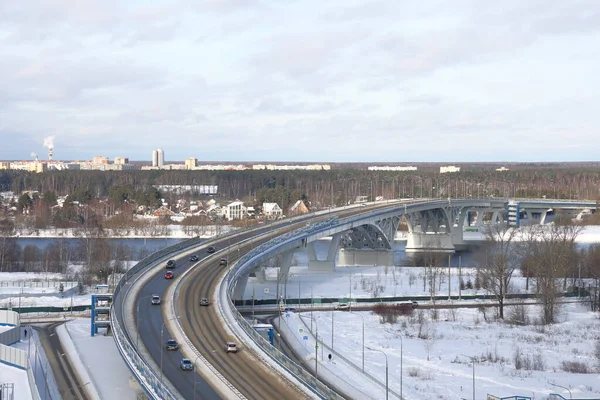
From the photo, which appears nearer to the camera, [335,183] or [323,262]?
[323,262]

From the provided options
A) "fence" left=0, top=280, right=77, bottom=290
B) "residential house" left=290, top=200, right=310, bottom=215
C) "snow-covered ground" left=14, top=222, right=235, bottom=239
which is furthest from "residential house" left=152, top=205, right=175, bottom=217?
"fence" left=0, top=280, right=77, bottom=290

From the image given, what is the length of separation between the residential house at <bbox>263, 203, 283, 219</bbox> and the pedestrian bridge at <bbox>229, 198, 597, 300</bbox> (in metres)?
20.3

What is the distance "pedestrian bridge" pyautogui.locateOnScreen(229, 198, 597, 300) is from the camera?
2216 inches

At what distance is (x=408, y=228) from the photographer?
88625mm

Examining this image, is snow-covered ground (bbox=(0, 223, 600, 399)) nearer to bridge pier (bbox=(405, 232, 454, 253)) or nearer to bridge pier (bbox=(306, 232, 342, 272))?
bridge pier (bbox=(306, 232, 342, 272))

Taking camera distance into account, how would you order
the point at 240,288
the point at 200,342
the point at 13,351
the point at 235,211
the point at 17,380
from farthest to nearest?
the point at 235,211 → the point at 240,288 → the point at 13,351 → the point at 200,342 → the point at 17,380

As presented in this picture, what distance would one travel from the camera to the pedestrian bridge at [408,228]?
185 feet

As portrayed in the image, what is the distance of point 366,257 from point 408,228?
70.0 ft

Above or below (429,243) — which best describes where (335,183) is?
above

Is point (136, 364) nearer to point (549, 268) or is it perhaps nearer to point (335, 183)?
point (549, 268)

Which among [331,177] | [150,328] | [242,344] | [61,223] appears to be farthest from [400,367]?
[331,177]

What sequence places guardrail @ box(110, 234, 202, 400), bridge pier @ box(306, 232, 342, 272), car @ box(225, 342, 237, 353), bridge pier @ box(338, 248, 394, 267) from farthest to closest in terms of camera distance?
Result: bridge pier @ box(338, 248, 394, 267) → bridge pier @ box(306, 232, 342, 272) → car @ box(225, 342, 237, 353) → guardrail @ box(110, 234, 202, 400)

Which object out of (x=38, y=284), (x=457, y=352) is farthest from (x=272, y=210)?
(x=457, y=352)

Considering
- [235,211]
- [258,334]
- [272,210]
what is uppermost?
[272,210]
